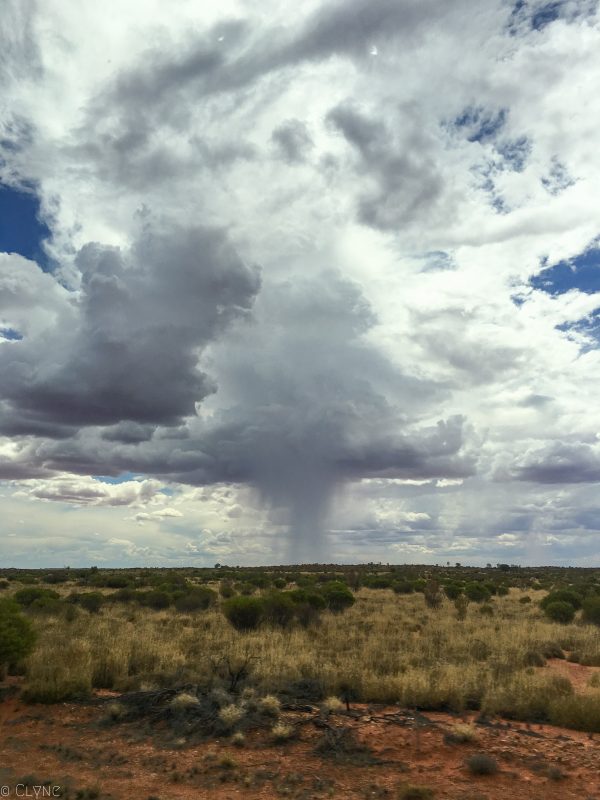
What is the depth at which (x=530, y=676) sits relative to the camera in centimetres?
1689

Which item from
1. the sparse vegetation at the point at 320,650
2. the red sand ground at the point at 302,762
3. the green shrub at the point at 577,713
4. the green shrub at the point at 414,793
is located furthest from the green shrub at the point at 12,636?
the green shrub at the point at 577,713

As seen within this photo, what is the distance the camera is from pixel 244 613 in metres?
26.0

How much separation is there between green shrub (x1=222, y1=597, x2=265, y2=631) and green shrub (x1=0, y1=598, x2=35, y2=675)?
33.6ft

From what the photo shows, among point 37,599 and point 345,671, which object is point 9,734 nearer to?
point 345,671

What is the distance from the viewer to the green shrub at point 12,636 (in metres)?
16.2

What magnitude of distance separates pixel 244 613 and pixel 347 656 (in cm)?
720

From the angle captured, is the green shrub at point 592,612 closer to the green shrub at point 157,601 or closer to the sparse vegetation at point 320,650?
the sparse vegetation at point 320,650

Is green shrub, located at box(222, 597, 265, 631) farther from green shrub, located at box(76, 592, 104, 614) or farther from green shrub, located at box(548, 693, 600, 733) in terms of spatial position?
green shrub, located at box(548, 693, 600, 733)

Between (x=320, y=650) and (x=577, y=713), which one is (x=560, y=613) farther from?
(x=577, y=713)

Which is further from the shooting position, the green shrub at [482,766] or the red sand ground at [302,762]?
the green shrub at [482,766]

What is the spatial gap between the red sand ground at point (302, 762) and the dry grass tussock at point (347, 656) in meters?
1.29

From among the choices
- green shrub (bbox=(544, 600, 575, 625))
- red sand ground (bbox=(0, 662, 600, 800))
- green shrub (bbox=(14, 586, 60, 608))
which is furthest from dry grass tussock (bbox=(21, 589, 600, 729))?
green shrub (bbox=(14, 586, 60, 608))

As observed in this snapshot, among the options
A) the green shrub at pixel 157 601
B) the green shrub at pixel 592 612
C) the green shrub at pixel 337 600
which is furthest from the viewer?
the green shrub at pixel 157 601

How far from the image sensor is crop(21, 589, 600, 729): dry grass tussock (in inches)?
589
